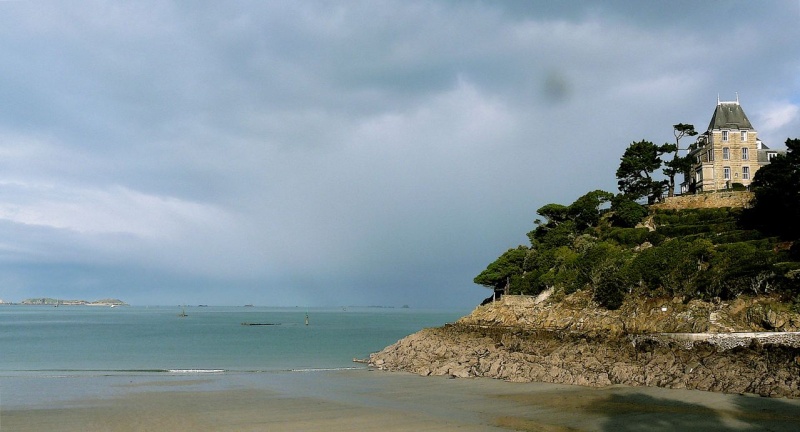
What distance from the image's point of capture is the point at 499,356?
28.3 meters

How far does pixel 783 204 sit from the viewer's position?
39281 millimetres

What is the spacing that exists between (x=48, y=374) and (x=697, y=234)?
44.5m

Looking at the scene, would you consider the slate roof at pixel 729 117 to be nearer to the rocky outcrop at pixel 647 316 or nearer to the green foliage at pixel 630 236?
the green foliage at pixel 630 236

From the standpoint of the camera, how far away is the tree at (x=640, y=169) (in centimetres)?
5797

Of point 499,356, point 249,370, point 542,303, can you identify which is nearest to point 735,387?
point 499,356

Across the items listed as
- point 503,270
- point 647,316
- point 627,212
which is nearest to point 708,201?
point 627,212

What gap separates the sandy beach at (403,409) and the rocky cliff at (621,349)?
1296mm

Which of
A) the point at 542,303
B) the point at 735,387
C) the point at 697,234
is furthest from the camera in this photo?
the point at 697,234

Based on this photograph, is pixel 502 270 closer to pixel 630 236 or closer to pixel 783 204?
pixel 630 236

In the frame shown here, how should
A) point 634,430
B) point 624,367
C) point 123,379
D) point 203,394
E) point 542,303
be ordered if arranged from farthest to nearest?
point 542,303 < point 123,379 < point 624,367 < point 203,394 < point 634,430

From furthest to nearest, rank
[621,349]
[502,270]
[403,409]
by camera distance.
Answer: [502,270]
[621,349]
[403,409]

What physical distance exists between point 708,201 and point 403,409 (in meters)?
44.4

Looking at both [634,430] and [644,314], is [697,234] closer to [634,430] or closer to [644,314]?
[644,314]

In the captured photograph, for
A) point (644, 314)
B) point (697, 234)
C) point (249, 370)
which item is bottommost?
point (249, 370)
